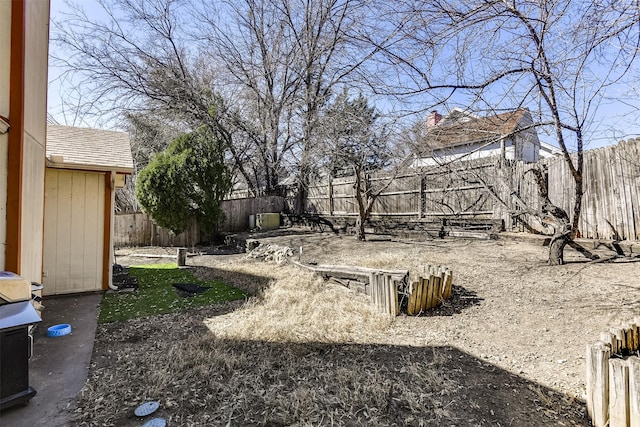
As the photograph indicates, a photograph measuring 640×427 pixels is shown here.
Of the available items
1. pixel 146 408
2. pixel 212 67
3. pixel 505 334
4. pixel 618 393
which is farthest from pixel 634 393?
pixel 212 67

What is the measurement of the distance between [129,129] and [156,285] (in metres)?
10.3

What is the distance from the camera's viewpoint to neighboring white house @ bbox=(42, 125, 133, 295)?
4918 mm

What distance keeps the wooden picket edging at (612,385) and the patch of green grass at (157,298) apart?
4044 mm

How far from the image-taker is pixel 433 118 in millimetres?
4129

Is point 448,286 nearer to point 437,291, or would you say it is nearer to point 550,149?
point 437,291

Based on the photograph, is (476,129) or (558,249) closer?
(476,129)

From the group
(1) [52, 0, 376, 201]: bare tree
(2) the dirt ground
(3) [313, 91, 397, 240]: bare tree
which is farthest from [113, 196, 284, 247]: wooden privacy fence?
(2) the dirt ground

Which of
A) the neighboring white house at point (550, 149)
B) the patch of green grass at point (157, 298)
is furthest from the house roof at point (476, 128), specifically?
the patch of green grass at point (157, 298)

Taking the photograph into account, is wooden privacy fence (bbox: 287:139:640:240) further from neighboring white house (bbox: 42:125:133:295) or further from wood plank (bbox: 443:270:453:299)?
neighboring white house (bbox: 42:125:133:295)

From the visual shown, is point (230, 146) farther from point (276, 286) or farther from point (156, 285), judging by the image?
point (276, 286)

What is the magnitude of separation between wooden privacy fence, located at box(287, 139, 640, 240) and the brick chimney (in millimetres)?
1370

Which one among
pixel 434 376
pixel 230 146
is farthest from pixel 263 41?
pixel 434 376

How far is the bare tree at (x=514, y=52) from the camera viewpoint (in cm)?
269

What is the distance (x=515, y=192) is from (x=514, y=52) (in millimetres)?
2676
